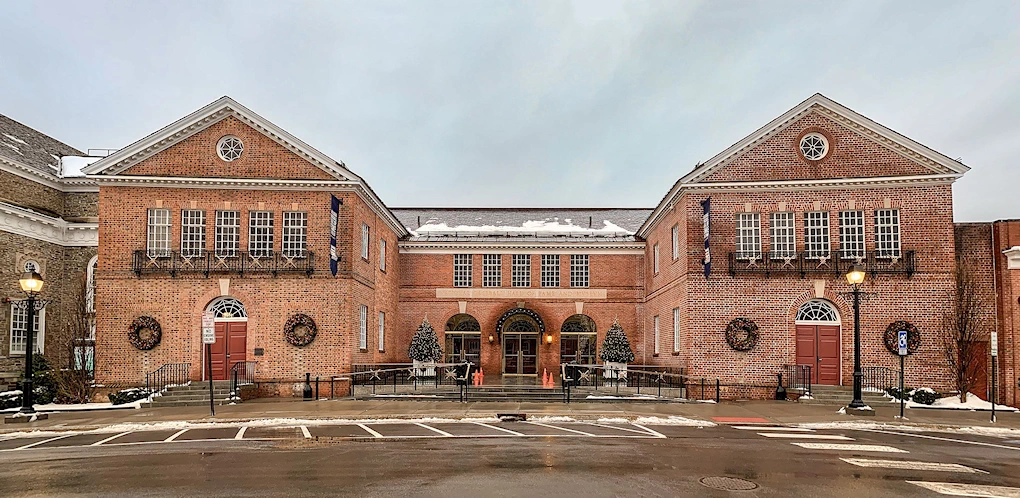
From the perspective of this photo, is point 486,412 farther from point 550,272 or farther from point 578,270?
point 578,270

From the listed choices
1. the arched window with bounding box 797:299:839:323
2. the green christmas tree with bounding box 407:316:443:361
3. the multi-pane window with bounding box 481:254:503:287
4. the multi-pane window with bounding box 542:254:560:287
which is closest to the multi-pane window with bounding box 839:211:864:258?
the arched window with bounding box 797:299:839:323

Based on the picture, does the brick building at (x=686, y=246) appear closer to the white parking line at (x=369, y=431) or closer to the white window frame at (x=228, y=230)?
the white window frame at (x=228, y=230)

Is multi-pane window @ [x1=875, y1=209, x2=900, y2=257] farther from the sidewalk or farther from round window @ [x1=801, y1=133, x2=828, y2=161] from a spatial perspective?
the sidewalk

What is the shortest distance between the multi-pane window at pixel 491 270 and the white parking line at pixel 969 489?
24749 mm

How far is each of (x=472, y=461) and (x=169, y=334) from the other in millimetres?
16605

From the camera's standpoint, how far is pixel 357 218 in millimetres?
26297

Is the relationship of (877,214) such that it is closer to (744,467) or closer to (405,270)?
(744,467)

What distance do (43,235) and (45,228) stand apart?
0.99 ft

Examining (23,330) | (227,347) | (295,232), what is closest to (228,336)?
(227,347)

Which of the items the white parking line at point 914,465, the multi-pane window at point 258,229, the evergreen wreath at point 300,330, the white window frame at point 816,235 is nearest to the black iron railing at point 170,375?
the evergreen wreath at point 300,330

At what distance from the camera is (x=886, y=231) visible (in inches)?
969

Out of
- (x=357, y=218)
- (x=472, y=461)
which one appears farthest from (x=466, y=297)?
(x=472, y=461)

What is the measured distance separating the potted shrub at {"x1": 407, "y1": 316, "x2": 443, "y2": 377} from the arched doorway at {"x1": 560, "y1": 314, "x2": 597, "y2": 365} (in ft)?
21.9

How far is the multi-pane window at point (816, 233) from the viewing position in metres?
24.9
